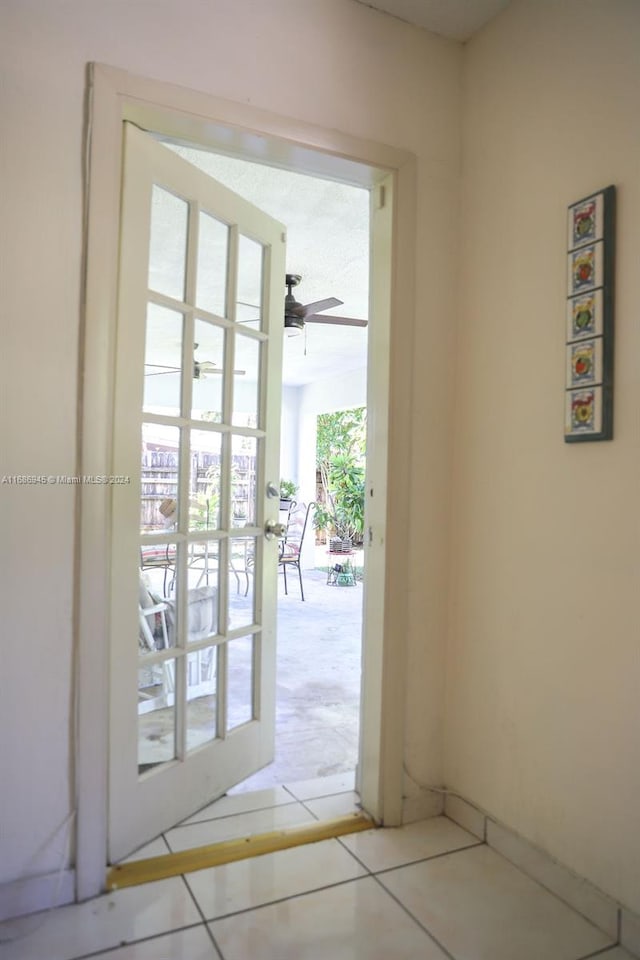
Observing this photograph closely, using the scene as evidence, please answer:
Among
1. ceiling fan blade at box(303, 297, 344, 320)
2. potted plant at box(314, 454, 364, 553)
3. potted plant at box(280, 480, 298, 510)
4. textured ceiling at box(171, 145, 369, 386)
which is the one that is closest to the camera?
textured ceiling at box(171, 145, 369, 386)

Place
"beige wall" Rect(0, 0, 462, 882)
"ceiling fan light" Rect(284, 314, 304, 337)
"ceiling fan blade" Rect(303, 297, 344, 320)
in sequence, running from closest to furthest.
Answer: "beige wall" Rect(0, 0, 462, 882) → "ceiling fan blade" Rect(303, 297, 344, 320) → "ceiling fan light" Rect(284, 314, 304, 337)

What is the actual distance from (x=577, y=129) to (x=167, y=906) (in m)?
2.22

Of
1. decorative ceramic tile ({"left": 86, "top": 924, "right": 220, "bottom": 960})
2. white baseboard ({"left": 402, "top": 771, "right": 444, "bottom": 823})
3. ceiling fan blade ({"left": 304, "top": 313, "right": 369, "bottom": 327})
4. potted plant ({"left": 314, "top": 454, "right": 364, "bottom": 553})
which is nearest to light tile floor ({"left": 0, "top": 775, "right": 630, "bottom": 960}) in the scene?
decorative ceramic tile ({"left": 86, "top": 924, "right": 220, "bottom": 960})

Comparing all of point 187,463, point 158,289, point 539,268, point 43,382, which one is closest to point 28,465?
point 43,382

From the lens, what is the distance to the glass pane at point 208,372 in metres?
1.89

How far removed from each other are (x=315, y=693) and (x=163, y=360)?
6.63 ft

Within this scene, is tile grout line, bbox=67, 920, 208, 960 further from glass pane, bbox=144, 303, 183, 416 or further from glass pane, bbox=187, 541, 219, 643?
glass pane, bbox=144, 303, 183, 416

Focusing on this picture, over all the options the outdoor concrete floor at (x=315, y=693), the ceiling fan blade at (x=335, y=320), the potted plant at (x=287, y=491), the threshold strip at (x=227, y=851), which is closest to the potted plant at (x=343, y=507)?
the potted plant at (x=287, y=491)

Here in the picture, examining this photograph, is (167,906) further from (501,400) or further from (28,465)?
(501,400)

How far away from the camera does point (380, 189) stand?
1.93 meters

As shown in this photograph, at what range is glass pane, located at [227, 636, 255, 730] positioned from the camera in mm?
2002

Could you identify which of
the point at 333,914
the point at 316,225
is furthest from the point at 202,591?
the point at 316,225

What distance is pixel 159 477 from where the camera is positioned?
5.87 feet

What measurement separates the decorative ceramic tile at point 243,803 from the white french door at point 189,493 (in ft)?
0.14
